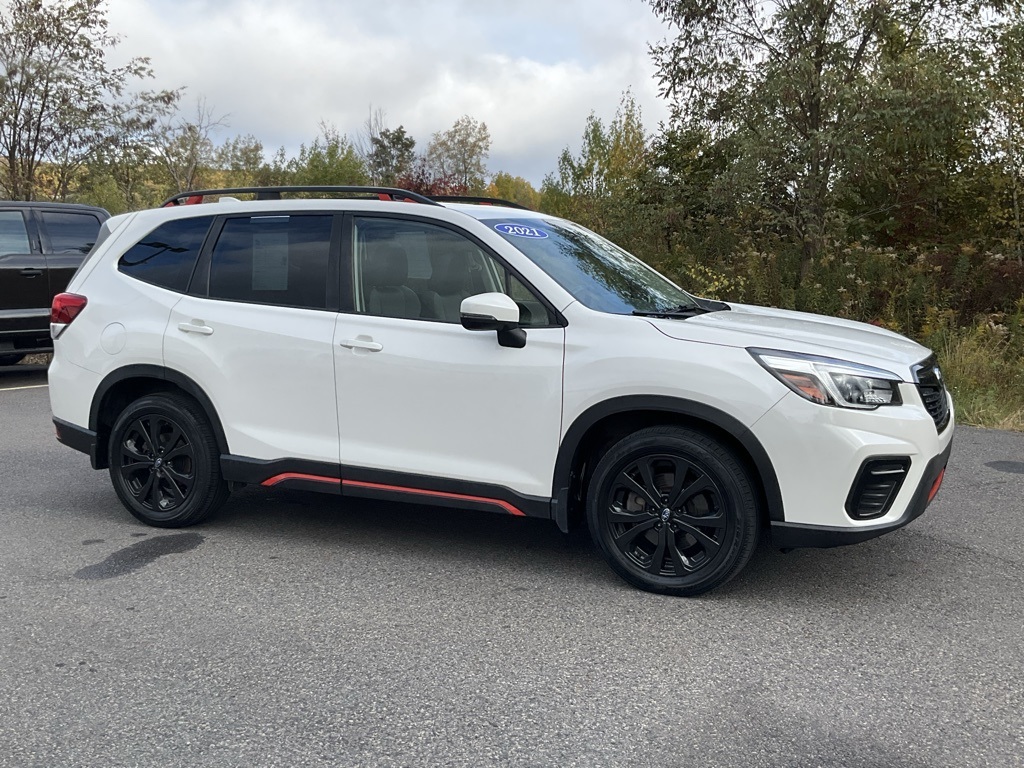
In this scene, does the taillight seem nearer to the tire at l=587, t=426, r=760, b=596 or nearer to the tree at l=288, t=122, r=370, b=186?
the tire at l=587, t=426, r=760, b=596

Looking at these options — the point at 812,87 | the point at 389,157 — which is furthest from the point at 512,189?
the point at 812,87

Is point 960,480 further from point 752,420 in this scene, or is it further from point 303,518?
point 303,518

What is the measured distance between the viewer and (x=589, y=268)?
15.7ft

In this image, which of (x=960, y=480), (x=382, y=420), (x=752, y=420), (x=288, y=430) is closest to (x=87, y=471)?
(x=288, y=430)

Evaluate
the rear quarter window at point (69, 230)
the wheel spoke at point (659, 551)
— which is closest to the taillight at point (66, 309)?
the wheel spoke at point (659, 551)

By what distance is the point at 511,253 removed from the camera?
4473 mm

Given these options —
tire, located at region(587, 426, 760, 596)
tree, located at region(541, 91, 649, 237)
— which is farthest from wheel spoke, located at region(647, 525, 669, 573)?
tree, located at region(541, 91, 649, 237)

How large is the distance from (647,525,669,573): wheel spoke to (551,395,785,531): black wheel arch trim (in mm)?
429

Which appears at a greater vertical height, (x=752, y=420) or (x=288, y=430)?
(x=752, y=420)

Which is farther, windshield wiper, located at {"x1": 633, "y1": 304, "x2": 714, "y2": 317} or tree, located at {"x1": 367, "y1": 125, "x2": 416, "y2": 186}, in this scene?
tree, located at {"x1": 367, "y1": 125, "x2": 416, "y2": 186}

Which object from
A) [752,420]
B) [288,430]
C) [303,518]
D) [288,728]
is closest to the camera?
[288,728]

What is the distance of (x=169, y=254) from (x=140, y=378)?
715 mm

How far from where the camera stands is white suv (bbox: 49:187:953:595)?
3.90m

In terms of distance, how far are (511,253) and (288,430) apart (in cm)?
147
